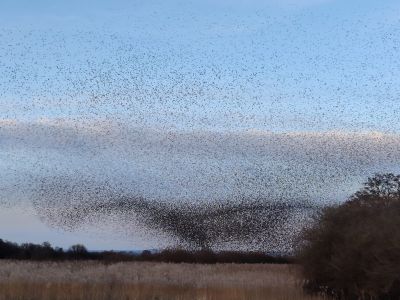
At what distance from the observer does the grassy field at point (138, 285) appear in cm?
2827

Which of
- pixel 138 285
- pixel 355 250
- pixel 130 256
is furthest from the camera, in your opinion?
pixel 130 256

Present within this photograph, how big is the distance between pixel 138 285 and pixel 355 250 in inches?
383

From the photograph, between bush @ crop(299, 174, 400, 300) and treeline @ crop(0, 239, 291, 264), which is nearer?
bush @ crop(299, 174, 400, 300)

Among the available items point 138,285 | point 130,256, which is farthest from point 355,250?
point 130,256

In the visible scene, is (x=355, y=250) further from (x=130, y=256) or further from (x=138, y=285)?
(x=130, y=256)

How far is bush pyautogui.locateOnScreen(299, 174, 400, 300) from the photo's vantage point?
23.3 metres

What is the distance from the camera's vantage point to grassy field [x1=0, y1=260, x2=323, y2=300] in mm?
28266

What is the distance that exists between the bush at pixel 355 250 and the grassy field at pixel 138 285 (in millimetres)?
1294

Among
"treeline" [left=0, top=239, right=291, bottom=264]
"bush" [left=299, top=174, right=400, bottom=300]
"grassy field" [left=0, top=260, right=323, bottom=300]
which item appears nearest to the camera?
"bush" [left=299, top=174, right=400, bottom=300]

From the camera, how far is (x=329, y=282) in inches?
1115

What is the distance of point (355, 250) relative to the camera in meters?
25.3

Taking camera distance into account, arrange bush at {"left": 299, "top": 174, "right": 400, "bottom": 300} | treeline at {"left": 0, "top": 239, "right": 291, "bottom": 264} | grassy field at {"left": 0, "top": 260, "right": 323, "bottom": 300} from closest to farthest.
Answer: bush at {"left": 299, "top": 174, "right": 400, "bottom": 300}, grassy field at {"left": 0, "top": 260, "right": 323, "bottom": 300}, treeline at {"left": 0, "top": 239, "right": 291, "bottom": 264}

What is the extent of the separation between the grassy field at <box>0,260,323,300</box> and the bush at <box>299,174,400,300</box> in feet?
4.25

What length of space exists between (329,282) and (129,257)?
39.4 m
